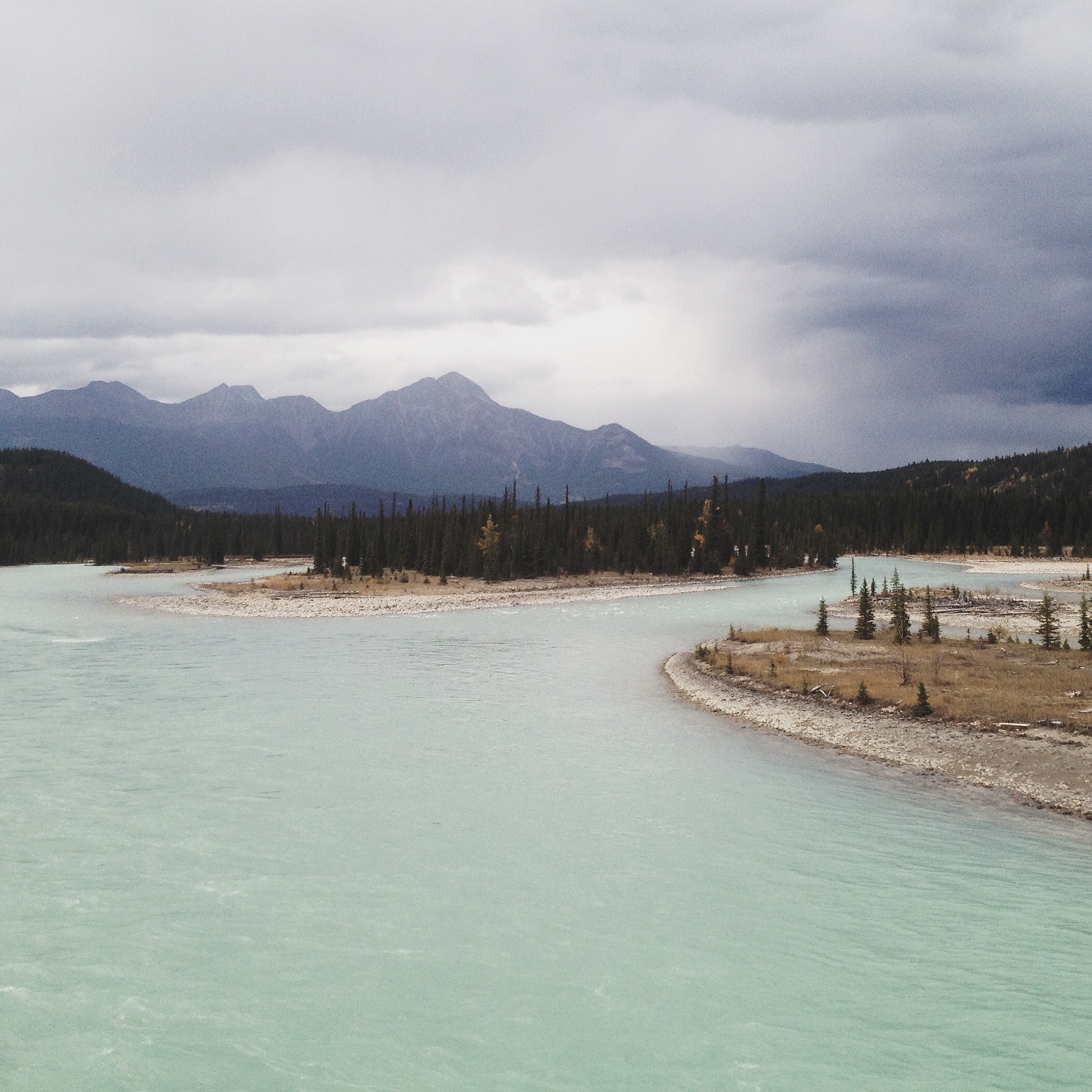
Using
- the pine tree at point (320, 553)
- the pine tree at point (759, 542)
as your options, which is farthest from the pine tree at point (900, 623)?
the pine tree at point (320, 553)

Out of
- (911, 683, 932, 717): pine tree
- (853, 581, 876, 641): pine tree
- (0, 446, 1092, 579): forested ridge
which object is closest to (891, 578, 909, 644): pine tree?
(853, 581, 876, 641): pine tree

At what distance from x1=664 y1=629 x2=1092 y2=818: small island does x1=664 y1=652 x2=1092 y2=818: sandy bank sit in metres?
0.04

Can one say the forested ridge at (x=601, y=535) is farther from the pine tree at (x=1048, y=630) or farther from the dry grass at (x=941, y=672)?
the pine tree at (x=1048, y=630)

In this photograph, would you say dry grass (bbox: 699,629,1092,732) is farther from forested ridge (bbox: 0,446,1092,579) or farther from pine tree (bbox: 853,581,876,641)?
forested ridge (bbox: 0,446,1092,579)

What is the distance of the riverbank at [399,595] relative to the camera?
71062mm

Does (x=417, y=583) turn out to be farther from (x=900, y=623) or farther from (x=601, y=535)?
(x=900, y=623)

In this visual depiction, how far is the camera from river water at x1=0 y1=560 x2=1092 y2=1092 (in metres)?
10.1

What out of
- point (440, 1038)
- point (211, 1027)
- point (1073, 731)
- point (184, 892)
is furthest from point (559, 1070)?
point (1073, 731)

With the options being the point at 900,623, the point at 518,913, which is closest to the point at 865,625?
the point at 900,623

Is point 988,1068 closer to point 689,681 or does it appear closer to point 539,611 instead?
point 689,681

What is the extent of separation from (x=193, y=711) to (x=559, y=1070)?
23.7 metres

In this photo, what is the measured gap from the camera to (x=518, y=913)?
1376 cm

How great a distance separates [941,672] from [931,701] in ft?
17.9

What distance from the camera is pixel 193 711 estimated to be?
29.3 meters
